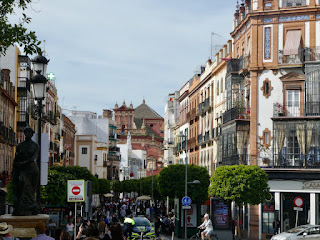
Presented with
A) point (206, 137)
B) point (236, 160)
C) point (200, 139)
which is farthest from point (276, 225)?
point (200, 139)

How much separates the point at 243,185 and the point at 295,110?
8.07 metres

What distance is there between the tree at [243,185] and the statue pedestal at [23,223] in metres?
24.7

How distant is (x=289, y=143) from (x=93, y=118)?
87.6 meters

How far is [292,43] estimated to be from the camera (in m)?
45.7

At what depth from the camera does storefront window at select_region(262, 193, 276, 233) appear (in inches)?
1781

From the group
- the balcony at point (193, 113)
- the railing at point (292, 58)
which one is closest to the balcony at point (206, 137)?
the balcony at point (193, 113)

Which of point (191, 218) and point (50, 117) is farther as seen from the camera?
point (50, 117)

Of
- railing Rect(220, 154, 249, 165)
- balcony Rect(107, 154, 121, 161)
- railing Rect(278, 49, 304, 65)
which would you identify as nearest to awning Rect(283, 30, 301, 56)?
railing Rect(278, 49, 304, 65)

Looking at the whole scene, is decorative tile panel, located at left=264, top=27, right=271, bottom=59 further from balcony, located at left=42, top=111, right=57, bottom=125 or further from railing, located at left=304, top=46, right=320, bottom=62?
balcony, located at left=42, top=111, right=57, bottom=125

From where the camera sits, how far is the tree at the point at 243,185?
1577 inches

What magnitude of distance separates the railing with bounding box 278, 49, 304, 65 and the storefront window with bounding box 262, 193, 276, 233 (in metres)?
8.56

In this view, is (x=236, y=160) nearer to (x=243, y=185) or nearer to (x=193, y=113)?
(x=243, y=185)

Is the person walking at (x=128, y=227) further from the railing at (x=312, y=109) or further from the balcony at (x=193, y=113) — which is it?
the balcony at (x=193, y=113)

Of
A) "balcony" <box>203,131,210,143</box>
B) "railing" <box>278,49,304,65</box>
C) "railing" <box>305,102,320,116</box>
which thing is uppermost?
"railing" <box>278,49,304,65</box>
